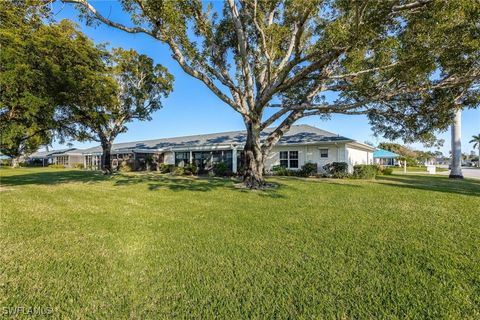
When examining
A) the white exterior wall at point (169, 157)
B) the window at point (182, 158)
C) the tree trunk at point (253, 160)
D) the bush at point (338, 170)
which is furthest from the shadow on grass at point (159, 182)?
the white exterior wall at point (169, 157)

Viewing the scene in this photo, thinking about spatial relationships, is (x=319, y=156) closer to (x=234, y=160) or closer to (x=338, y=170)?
(x=338, y=170)

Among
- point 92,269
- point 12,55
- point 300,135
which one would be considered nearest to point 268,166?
point 300,135

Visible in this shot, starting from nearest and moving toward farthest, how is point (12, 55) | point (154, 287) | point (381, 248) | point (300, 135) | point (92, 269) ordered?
point (154, 287) < point (92, 269) < point (381, 248) < point (12, 55) < point (300, 135)

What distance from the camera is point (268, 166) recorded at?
22516 millimetres

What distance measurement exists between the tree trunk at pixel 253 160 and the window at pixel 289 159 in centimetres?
870

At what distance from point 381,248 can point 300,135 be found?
1845 cm

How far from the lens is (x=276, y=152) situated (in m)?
22.0

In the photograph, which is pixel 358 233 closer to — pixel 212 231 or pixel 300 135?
pixel 212 231

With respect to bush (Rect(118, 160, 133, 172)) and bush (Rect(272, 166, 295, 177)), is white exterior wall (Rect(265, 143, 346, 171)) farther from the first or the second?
bush (Rect(118, 160, 133, 172))

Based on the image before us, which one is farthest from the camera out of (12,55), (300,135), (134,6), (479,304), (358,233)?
(300,135)

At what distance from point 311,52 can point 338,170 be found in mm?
11614

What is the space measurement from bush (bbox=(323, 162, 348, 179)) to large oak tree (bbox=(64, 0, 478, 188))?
4.46 metres

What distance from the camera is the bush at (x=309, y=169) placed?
19203 millimetres

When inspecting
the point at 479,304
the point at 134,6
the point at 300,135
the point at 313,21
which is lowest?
the point at 479,304
